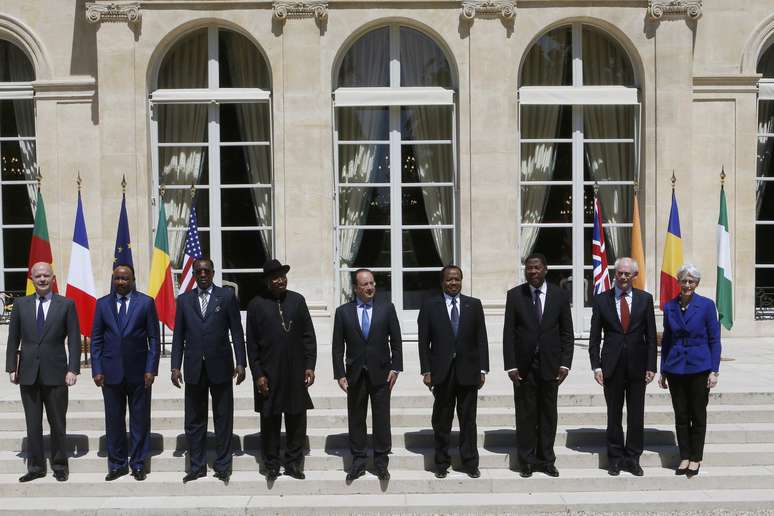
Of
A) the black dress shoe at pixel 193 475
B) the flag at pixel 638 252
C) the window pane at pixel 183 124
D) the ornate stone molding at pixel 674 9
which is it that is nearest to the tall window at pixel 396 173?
the window pane at pixel 183 124

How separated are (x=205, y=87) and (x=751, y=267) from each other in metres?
8.91

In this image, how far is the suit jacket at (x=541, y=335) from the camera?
820cm

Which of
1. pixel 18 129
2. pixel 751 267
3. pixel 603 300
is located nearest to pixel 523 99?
pixel 751 267

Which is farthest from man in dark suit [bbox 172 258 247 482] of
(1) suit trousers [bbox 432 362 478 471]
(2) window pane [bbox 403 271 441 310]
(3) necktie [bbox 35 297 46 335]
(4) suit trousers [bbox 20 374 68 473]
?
(2) window pane [bbox 403 271 441 310]

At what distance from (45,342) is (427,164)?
7.35 metres

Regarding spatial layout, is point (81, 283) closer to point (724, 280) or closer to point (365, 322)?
point (365, 322)

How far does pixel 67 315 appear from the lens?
8.46 m

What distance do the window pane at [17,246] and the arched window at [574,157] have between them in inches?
303

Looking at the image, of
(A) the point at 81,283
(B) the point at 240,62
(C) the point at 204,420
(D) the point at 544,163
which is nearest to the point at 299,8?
(B) the point at 240,62

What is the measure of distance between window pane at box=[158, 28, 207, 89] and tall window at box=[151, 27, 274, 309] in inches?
0.6

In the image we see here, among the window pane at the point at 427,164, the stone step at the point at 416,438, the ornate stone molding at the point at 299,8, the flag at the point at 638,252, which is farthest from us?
the window pane at the point at 427,164

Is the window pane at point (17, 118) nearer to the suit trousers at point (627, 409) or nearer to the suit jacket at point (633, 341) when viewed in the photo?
the suit jacket at point (633, 341)

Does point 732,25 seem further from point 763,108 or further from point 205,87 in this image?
point 205,87

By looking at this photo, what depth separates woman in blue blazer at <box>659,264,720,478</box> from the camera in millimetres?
8133
